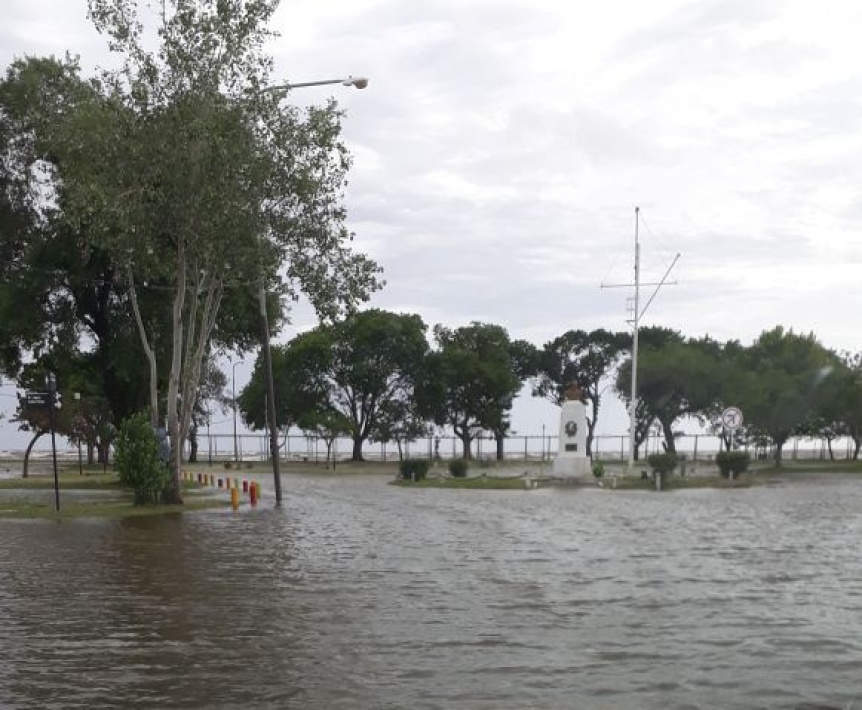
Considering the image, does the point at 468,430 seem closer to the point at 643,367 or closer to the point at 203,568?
the point at 643,367

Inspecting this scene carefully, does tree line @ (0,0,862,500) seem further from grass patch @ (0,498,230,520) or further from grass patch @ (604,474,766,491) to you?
Answer: grass patch @ (604,474,766,491)

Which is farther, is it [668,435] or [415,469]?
[668,435]

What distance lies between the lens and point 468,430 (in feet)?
293

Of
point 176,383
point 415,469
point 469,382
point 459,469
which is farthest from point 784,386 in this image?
point 176,383

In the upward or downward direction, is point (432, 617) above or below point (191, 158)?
below

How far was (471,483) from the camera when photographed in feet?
151

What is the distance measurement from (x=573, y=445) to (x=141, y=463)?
26377 millimetres

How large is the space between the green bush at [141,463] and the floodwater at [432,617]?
21.5 ft

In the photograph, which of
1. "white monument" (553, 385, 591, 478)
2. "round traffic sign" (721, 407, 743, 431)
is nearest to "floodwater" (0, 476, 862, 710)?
"round traffic sign" (721, 407, 743, 431)

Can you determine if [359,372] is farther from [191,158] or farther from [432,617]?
[432,617]

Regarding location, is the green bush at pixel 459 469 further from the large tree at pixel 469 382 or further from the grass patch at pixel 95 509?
the large tree at pixel 469 382

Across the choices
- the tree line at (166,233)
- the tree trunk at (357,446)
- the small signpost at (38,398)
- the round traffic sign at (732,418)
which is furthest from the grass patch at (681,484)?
the tree trunk at (357,446)

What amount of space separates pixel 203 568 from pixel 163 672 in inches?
283

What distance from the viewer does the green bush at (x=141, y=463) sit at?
29453 mm
